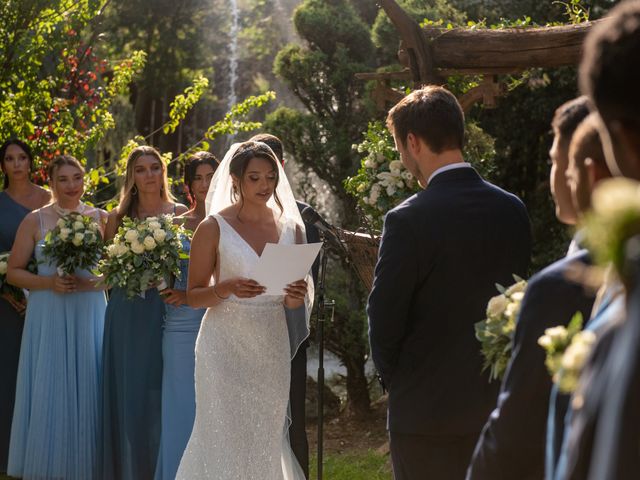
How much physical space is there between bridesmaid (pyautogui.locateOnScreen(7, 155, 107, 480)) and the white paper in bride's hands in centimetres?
253

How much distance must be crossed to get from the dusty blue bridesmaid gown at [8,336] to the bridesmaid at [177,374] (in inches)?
77.9

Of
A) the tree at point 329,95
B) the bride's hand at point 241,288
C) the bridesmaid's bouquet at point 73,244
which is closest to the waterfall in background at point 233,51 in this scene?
the tree at point 329,95

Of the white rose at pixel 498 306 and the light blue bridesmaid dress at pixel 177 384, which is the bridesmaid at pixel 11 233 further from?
the white rose at pixel 498 306

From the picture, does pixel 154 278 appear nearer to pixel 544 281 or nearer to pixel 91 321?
pixel 91 321

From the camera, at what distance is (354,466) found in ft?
27.4

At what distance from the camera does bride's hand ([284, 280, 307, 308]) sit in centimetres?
563

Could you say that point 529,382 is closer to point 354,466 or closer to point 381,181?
point 381,181

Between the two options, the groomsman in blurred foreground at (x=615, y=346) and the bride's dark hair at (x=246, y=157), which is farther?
the bride's dark hair at (x=246, y=157)

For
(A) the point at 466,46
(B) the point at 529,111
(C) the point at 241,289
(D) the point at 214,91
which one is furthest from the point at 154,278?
(D) the point at 214,91

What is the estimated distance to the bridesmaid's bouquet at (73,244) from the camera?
7.35 meters

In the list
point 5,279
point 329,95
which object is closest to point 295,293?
point 5,279

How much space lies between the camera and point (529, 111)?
12.3 metres

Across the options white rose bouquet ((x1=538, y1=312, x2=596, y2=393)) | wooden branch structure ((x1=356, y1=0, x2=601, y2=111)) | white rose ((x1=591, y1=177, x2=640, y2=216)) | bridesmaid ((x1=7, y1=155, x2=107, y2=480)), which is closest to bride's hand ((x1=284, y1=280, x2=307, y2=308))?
wooden branch structure ((x1=356, y1=0, x2=601, y2=111))

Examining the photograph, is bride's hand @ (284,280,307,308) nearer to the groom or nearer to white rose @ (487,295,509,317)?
the groom
